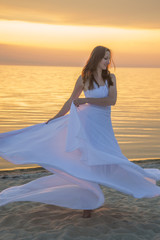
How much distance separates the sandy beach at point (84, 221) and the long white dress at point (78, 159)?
359mm

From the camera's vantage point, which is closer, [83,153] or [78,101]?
[83,153]

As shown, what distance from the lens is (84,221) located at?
216 inches

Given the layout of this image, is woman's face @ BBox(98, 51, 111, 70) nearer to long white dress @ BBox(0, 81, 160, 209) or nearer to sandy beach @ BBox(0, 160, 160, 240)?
long white dress @ BBox(0, 81, 160, 209)

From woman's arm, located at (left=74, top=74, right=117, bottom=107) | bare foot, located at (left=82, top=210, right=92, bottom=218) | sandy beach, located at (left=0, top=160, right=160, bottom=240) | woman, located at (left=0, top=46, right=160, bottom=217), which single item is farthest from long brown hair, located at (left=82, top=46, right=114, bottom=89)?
sandy beach, located at (left=0, top=160, right=160, bottom=240)

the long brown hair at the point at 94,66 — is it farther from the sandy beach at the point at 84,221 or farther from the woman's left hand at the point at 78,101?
the sandy beach at the point at 84,221

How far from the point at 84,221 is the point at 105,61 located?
2.26 meters

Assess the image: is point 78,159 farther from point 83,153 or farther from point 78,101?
point 78,101

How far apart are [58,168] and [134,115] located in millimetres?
16211

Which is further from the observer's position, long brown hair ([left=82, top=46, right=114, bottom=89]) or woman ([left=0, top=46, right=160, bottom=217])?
long brown hair ([left=82, top=46, right=114, bottom=89])

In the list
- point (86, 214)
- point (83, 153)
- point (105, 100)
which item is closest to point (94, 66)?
point (105, 100)

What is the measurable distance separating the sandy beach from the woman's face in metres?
2.16

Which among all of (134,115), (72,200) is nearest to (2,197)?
(72,200)

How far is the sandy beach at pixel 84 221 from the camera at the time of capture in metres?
5.08

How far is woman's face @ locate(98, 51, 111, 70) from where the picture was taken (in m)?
5.38
